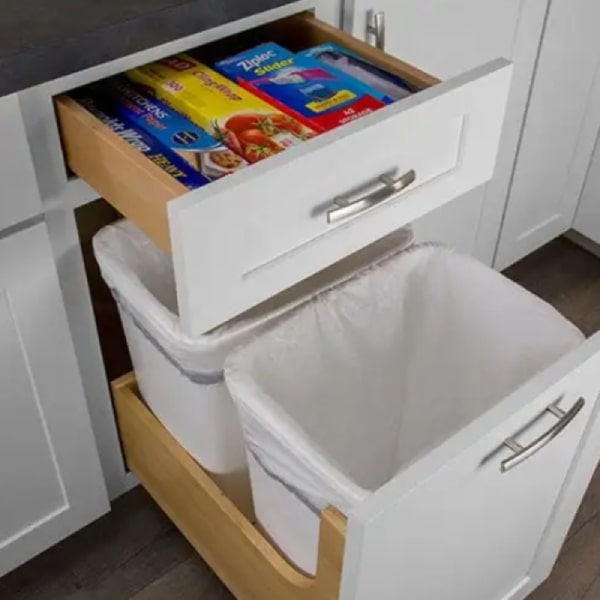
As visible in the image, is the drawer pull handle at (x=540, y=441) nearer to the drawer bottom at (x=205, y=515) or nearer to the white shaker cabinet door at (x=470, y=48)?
the drawer bottom at (x=205, y=515)

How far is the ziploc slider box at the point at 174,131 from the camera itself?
0.79 meters

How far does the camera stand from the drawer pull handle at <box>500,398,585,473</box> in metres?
0.76

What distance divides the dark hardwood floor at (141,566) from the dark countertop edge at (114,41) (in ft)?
2.33

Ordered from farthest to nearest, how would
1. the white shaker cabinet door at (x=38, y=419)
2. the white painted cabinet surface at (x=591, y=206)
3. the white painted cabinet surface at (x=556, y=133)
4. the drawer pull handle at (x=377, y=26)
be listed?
1. the white painted cabinet surface at (x=591, y=206)
2. the white painted cabinet surface at (x=556, y=133)
3. the drawer pull handle at (x=377, y=26)
4. the white shaker cabinet door at (x=38, y=419)

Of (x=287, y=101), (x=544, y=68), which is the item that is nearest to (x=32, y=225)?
(x=287, y=101)

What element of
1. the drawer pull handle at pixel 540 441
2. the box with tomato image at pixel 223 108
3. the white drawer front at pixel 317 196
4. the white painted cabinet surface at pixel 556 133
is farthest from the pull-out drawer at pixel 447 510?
the white painted cabinet surface at pixel 556 133

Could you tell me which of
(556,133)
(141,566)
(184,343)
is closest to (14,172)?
(184,343)

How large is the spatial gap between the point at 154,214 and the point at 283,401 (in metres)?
0.29

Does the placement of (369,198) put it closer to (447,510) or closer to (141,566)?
(447,510)

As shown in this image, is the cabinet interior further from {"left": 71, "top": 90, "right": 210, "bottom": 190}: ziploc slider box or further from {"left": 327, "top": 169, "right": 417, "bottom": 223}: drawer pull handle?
{"left": 327, "top": 169, "right": 417, "bottom": 223}: drawer pull handle

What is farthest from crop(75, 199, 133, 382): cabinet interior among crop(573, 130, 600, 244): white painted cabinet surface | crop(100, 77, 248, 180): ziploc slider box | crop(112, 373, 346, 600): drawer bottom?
crop(573, 130, 600, 244): white painted cabinet surface

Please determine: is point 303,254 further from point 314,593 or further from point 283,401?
point 314,593

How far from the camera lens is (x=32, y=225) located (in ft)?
2.91

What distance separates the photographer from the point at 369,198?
810mm
